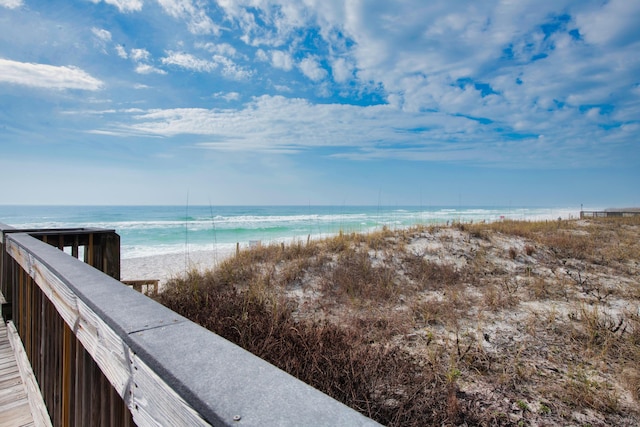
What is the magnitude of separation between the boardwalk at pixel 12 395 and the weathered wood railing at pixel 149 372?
1.93 feet

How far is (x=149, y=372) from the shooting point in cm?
80

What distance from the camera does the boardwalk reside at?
229 centimetres

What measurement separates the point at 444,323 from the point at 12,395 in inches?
188

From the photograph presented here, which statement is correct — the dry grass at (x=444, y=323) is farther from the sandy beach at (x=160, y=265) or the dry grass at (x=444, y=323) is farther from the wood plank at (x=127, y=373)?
the sandy beach at (x=160, y=265)

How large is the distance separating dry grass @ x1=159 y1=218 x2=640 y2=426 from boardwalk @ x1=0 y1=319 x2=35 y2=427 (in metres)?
1.73

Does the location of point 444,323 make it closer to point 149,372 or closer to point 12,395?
point 12,395

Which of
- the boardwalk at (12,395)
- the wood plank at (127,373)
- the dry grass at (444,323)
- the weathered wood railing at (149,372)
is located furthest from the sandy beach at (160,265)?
the wood plank at (127,373)

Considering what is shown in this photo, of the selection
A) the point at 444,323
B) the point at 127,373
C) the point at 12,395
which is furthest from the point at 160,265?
the point at 127,373

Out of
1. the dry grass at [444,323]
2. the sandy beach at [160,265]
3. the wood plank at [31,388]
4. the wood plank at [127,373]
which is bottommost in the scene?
the sandy beach at [160,265]

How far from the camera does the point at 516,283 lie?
7066mm

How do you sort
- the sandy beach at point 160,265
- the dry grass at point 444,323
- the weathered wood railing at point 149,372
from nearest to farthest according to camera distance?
the weathered wood railing at point 149,372 → the dry grass at point 444,323 → the sandy beach at point 160,265

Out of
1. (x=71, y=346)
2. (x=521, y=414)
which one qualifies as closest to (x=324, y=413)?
(x=71, y=346)

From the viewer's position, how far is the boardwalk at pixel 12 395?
229 centimetres

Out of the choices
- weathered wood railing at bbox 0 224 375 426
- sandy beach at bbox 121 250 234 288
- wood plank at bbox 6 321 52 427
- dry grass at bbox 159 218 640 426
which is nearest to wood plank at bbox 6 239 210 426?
weathered wood railing at bbox 0 224 375 426
